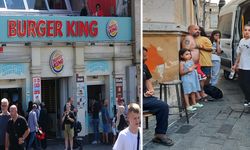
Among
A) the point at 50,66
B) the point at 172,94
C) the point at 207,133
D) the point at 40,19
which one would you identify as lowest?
the point at 207,133

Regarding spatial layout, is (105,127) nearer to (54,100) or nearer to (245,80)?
(54,100)

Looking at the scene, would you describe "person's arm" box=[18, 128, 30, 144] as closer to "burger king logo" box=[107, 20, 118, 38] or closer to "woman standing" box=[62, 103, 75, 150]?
"woman standing" box=[62, 103, 75, 150]

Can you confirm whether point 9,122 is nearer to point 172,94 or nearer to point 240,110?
point 172,94

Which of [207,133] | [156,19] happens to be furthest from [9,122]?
[207,133]

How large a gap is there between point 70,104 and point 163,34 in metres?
0.38

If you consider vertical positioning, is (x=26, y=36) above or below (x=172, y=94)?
above

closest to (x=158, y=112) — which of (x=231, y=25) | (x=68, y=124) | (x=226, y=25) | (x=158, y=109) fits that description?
(x=158, y=109)

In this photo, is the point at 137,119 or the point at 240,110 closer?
the point at 137,119

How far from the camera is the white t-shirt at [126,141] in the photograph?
1.17 m

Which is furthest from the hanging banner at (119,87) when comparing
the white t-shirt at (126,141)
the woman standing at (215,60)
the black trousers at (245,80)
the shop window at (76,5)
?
the woman standing at (215,60)

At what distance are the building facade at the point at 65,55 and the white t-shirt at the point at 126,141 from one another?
0.27 feet

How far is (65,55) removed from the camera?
1.16m

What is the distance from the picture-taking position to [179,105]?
1.80 meters

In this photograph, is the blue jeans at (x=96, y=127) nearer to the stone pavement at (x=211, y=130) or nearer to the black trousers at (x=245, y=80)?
the stone pavement at (x=211, y=130)
